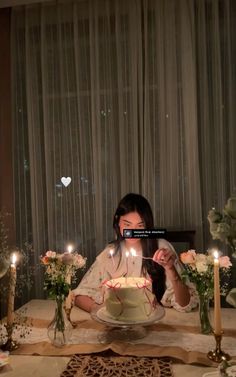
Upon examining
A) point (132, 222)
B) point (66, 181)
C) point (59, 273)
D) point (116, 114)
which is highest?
point (116, 114)

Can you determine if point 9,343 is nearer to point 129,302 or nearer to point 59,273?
point 59,273

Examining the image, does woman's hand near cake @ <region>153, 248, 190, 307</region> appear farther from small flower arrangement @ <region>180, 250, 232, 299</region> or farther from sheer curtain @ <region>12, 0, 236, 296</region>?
sheer curtain @ <region>12, 0, 236, 296</region>

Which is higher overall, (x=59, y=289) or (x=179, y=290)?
(x=59, y=289)

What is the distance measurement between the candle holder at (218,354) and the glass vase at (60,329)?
0.50 meters

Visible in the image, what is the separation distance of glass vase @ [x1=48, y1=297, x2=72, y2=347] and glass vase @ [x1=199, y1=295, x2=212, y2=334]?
499mm

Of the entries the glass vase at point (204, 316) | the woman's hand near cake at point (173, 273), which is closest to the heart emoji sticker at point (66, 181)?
the woman's hand near cake at point (173, 273)

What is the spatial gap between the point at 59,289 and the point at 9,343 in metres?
0.25

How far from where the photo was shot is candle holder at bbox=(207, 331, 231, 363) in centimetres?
125

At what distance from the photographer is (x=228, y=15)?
2.44m

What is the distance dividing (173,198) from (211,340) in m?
1.21

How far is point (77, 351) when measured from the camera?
1342 millimetres

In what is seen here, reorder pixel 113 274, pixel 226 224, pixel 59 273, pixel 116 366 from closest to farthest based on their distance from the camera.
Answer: pixel 226 224
pixel 116 366
pixel 59 273
pixel 113 274

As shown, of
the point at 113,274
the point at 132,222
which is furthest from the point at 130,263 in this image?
the point at 132,222

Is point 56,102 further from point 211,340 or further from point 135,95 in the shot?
point 211,340
